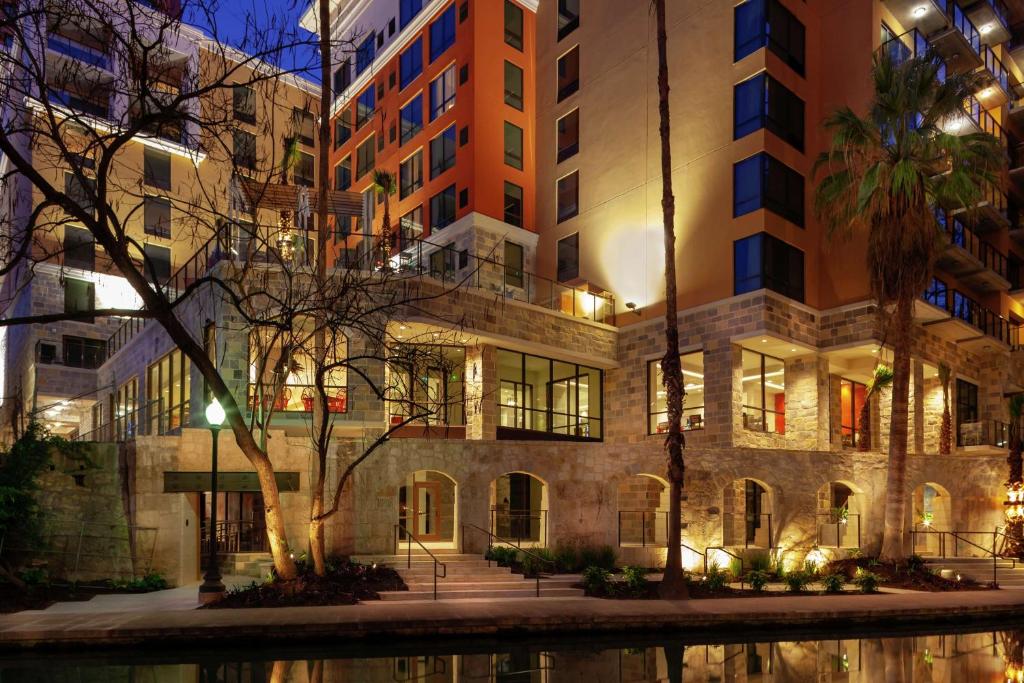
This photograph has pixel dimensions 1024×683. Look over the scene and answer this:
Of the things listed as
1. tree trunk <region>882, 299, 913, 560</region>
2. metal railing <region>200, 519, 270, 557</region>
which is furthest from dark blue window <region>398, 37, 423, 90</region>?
tree trunk <region>882, 299, 913, 560</region>

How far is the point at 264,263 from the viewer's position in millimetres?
23562

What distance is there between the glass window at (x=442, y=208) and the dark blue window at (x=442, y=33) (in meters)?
7.07

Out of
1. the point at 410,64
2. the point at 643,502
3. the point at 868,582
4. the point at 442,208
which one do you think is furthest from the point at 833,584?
the point at 410,64

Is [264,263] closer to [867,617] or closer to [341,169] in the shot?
[867,617]

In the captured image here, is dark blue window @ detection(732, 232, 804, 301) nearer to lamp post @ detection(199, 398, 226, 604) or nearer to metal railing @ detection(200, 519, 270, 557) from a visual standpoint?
metal railing @ detection(200, 519, 270, 557)

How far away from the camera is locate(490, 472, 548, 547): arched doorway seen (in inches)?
1145

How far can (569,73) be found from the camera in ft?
126

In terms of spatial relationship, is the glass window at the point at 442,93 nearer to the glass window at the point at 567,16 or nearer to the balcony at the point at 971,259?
the glass window at the point at 567,16

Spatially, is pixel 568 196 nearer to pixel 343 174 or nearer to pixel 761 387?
pixel 761 387

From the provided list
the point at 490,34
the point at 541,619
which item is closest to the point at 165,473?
the point at 541,619

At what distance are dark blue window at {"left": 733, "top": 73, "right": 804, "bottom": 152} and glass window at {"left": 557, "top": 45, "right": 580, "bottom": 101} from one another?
921 cm

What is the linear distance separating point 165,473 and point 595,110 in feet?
78.7

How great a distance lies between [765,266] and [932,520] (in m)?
13.0

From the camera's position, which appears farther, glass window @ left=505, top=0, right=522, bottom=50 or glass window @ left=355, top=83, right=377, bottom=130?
glass window @ left=355, top=83, right=377, bottom=130
